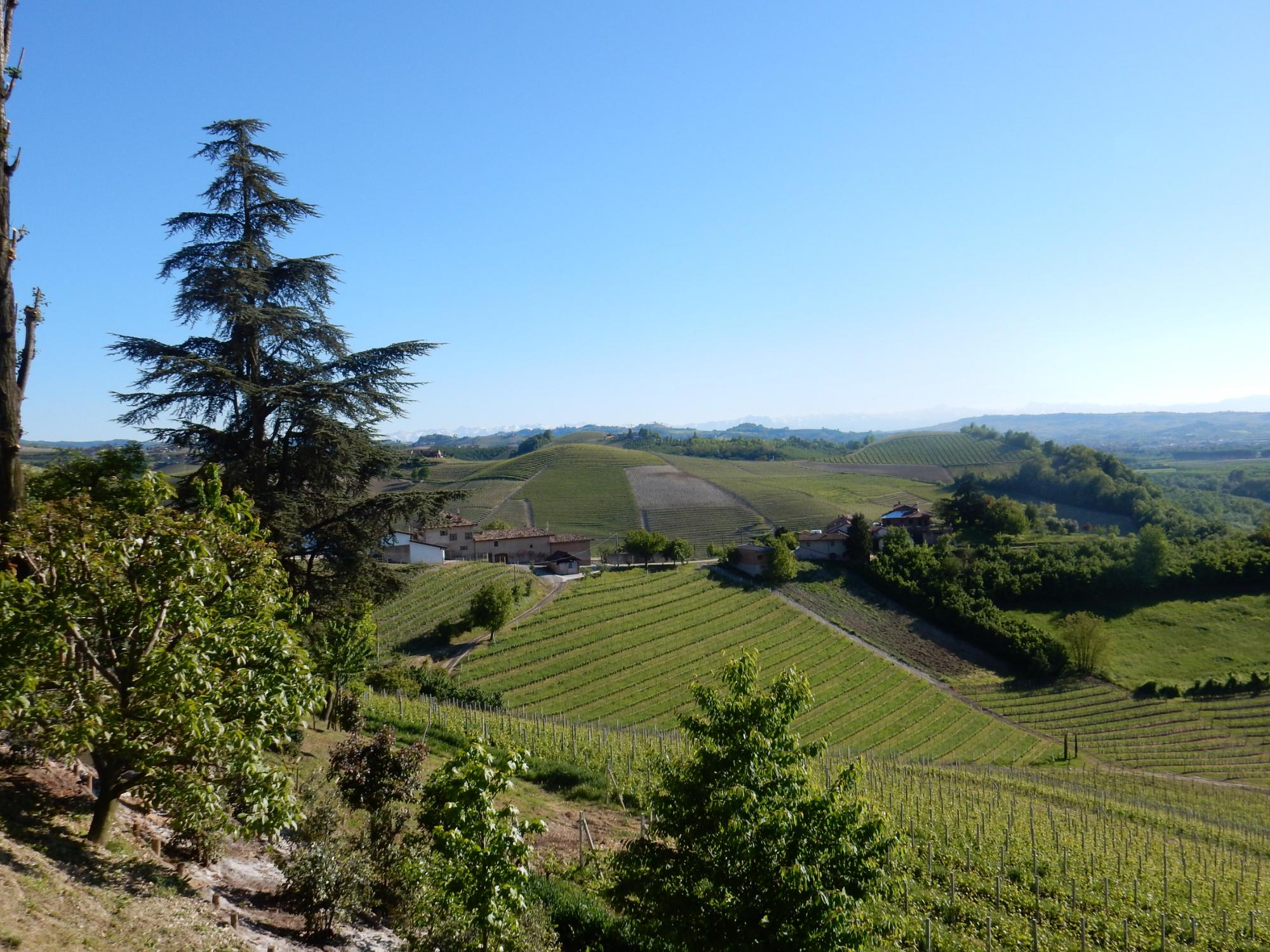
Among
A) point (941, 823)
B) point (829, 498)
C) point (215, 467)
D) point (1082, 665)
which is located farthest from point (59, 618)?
point (829, 498)

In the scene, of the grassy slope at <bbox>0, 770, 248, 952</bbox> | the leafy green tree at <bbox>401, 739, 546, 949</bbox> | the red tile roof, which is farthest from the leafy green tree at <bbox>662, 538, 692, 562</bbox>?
the grassy slope at <bbox>0, 770, 248, 952</bbox>

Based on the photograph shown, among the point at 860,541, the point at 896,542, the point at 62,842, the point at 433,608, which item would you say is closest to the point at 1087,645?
the point at 896,542

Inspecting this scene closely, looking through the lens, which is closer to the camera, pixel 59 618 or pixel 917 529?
pixel 59 618

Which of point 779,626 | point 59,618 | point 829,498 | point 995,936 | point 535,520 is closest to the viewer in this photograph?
point 59,618

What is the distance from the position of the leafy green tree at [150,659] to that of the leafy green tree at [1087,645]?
59118 mm

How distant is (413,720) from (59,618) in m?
16.7

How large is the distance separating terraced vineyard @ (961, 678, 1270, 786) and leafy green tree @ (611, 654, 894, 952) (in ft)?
140

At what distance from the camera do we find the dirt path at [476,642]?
40353mm

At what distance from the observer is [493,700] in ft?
109

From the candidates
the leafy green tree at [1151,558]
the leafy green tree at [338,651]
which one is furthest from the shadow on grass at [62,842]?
the leafy green tree at [1151,558]

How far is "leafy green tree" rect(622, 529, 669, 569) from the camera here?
6425cm

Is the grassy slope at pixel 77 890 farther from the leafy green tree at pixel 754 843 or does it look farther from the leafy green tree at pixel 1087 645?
the leafy green tree at pixel 1087 645

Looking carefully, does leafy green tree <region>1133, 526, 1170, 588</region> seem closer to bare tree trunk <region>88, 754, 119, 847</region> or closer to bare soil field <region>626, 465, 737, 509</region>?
bare soil field <region>626, 465, 737, 509</region>

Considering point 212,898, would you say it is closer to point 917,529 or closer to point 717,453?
point 917,529
